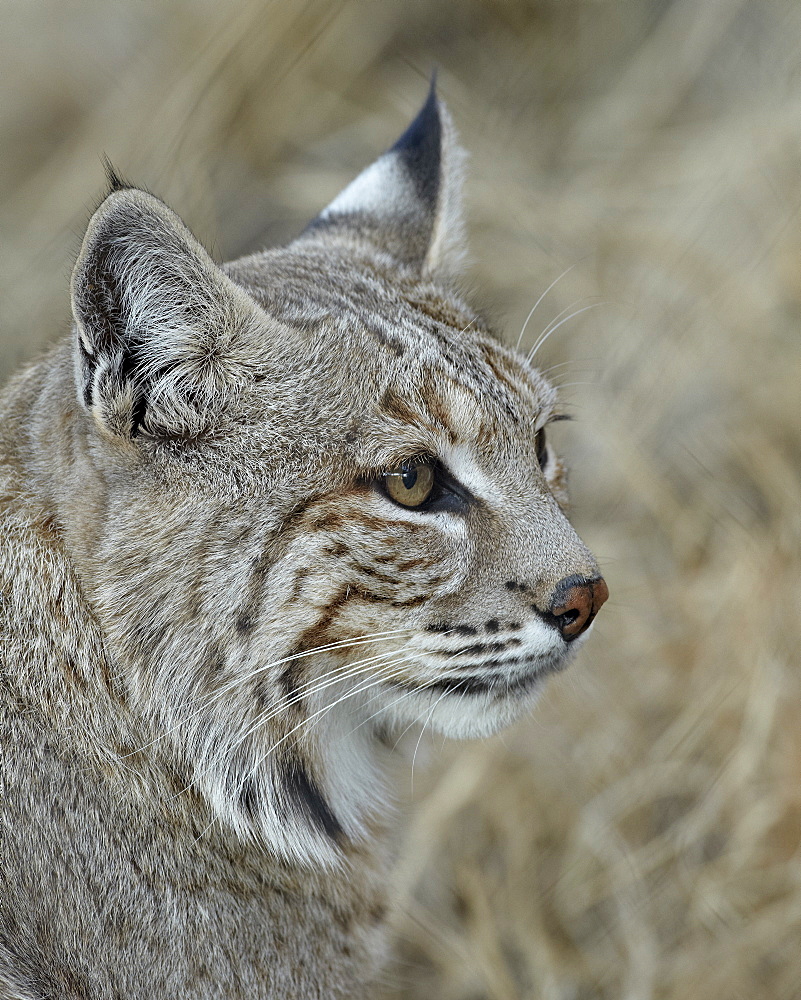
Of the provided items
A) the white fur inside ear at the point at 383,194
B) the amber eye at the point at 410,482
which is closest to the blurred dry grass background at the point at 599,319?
the white fur inside ear at the point at 383,194

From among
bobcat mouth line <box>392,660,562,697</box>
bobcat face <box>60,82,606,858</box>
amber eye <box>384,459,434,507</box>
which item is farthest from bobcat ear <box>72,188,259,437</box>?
bobcat mouth line <box>392,660,562,697</box>

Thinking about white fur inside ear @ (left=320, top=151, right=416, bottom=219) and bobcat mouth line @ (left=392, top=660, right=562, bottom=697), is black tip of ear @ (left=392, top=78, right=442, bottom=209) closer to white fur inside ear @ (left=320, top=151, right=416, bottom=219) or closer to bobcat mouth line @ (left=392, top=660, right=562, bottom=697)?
white fur inside ear @ (left=320, top=151, right=416, bottom=219)

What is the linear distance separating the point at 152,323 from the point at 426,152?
1.27 m

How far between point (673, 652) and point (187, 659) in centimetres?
267

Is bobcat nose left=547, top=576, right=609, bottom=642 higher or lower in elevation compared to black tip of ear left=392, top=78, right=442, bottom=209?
lower

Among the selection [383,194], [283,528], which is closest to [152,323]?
[283,528]

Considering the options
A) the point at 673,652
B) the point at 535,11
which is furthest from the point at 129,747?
the point at 535,11

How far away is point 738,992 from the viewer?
11.9 ft

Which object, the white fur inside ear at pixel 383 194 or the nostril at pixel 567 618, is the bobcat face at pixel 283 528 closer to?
the nostril at pixel 567 618

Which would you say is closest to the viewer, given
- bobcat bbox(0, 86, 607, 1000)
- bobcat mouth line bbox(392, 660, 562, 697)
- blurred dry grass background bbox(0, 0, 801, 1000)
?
bobcat bbox(0, 86, 607, 1000)

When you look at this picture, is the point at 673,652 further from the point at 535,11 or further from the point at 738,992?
the point at 535,11

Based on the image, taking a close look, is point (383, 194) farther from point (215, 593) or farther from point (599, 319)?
point (599, 319)

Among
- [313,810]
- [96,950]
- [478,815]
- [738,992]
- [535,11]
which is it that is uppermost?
[535,11]

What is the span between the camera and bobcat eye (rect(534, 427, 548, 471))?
2.75 meters
